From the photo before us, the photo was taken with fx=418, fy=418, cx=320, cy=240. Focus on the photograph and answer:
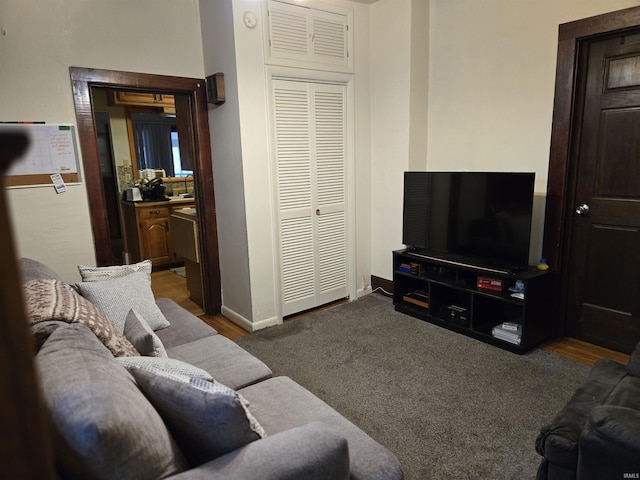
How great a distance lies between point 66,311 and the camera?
1.60 meters

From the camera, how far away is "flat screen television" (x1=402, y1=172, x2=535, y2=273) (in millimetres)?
2955

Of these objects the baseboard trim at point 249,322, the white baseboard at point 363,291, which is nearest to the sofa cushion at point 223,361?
the baseboard trim at point 249,322

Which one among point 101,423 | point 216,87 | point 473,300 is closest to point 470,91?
point 473,300

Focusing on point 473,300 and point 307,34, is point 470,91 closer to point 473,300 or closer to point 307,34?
point 307,34

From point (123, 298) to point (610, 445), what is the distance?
2280mm

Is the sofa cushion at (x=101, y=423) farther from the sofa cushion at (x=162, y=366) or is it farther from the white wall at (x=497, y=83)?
the white wall at (x=497, y=83)

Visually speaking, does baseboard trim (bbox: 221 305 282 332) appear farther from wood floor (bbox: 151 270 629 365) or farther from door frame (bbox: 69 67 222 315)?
door frame (bbox: 69 67 222 315)

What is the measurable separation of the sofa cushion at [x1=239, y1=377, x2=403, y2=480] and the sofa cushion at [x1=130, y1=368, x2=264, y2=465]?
0.32m

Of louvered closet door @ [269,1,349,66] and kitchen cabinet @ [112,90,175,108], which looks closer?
louvered closet door @ [269,1,349,66]

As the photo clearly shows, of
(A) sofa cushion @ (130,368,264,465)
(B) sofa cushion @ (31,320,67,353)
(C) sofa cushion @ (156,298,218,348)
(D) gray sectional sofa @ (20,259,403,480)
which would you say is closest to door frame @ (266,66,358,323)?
(C) sofa cushion @ (156,298,218,348)

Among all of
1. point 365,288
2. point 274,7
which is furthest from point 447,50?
Result: point 365,288

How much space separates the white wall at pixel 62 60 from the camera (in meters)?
2.76

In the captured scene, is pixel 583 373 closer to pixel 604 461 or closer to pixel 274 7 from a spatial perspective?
pixel 604 461

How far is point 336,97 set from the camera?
12.4ft
